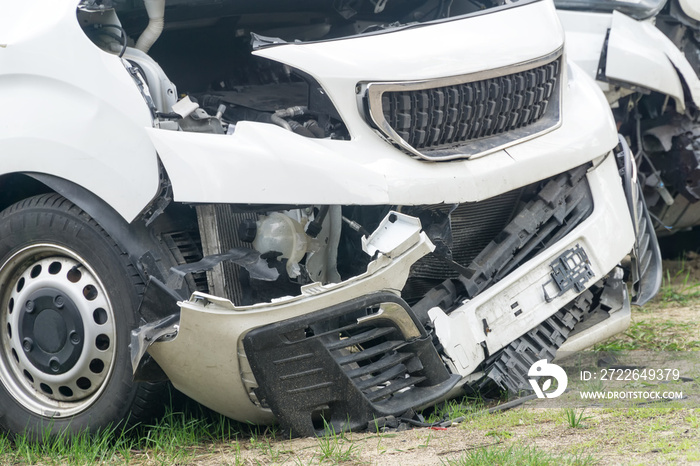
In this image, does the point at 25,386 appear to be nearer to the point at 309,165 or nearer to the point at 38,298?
the point at 38,298

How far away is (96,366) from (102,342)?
0.11 metres

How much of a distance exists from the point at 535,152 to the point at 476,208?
13.5 inches

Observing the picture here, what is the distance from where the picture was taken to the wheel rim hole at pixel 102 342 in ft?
11.9

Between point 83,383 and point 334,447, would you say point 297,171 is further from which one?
point 83,383

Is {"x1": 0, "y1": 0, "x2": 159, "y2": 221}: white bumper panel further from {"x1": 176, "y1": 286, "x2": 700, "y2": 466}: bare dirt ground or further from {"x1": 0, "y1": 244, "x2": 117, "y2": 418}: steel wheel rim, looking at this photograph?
{"x1": 176, "y1": 286, "x2": 700, "y2": 466}: bare dirt ground

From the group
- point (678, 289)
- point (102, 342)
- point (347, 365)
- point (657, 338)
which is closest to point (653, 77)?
point (678, 289)

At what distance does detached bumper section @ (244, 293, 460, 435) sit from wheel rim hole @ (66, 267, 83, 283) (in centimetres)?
84

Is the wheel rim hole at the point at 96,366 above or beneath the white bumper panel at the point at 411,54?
beneath

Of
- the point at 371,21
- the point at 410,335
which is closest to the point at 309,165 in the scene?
the point at 410,335

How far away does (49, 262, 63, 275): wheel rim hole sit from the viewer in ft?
12.3

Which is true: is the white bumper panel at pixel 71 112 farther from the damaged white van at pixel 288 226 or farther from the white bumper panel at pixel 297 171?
the white bumper panel at pixel 297 171

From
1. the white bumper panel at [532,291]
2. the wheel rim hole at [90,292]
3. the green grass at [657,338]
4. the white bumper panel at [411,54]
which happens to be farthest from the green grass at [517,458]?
the green grass at [657,338]

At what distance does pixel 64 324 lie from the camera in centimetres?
367

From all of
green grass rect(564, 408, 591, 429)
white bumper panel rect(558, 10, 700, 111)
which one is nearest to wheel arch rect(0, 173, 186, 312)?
green grass rect(564, 408, 591, 429)
